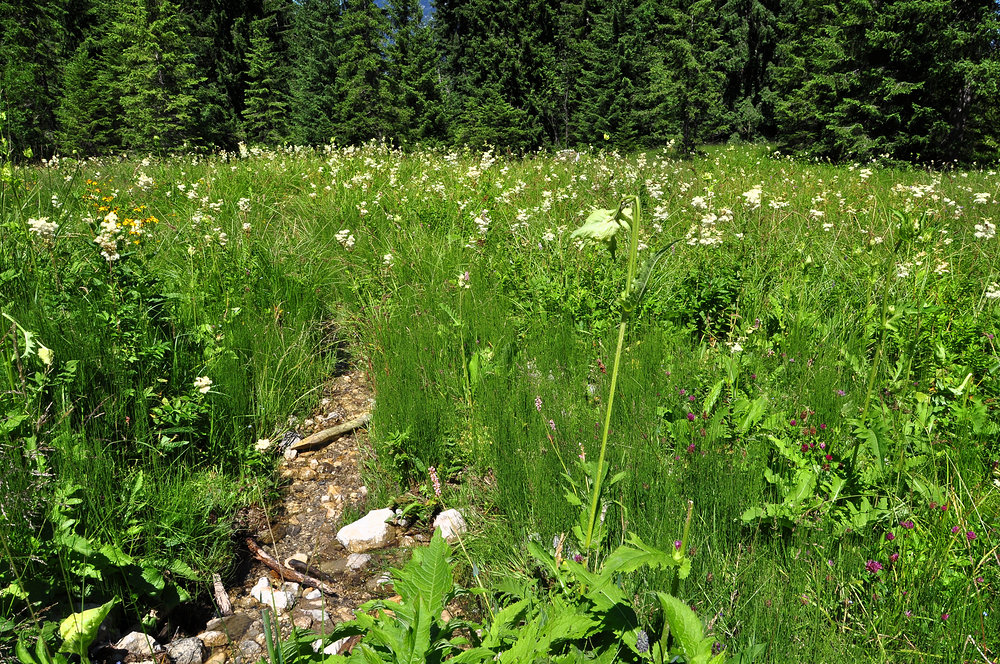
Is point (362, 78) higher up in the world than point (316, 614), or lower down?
higher up

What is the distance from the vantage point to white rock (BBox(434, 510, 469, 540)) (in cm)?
217

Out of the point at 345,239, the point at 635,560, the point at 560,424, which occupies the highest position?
the point at 345,239

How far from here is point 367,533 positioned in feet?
7.48

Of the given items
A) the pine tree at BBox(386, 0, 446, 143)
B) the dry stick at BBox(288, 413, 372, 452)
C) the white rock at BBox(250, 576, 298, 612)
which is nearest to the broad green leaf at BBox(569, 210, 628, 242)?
the white rock at BBox(250, 576, 298, 612)

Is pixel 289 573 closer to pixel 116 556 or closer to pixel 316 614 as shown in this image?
pixel 316 614

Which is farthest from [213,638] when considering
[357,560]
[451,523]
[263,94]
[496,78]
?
[263,94]

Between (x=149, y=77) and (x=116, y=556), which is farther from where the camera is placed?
(x=149, y=77)

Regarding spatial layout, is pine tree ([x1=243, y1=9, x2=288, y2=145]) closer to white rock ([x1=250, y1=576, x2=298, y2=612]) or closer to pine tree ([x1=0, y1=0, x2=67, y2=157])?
pine tree ([x1=0, y1=0, x2=67, y2=157])

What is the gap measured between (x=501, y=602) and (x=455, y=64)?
4321 cm

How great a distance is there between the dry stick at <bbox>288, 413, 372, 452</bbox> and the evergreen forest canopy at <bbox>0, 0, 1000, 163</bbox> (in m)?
17.9

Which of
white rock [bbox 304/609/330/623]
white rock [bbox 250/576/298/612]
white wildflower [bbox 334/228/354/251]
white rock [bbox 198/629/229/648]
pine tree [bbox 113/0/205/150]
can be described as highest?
pine tree [bbox 113/0/205/150]

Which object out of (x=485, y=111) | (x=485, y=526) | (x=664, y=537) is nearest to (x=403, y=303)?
(x=485, y=526)

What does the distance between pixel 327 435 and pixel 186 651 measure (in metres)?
1.31

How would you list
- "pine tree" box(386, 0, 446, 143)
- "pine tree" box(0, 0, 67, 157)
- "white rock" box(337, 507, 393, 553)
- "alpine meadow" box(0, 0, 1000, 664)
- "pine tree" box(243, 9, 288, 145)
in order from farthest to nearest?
"pine tree" box(243, 9, 288, 145), "pine tree" box(386, 0, 446, 143), "pine tree" box(0, 0, 67, 157), "white rock" box(337, 507, 393, 553), "alpine meadow" box(0, 0, 1000, 664)
